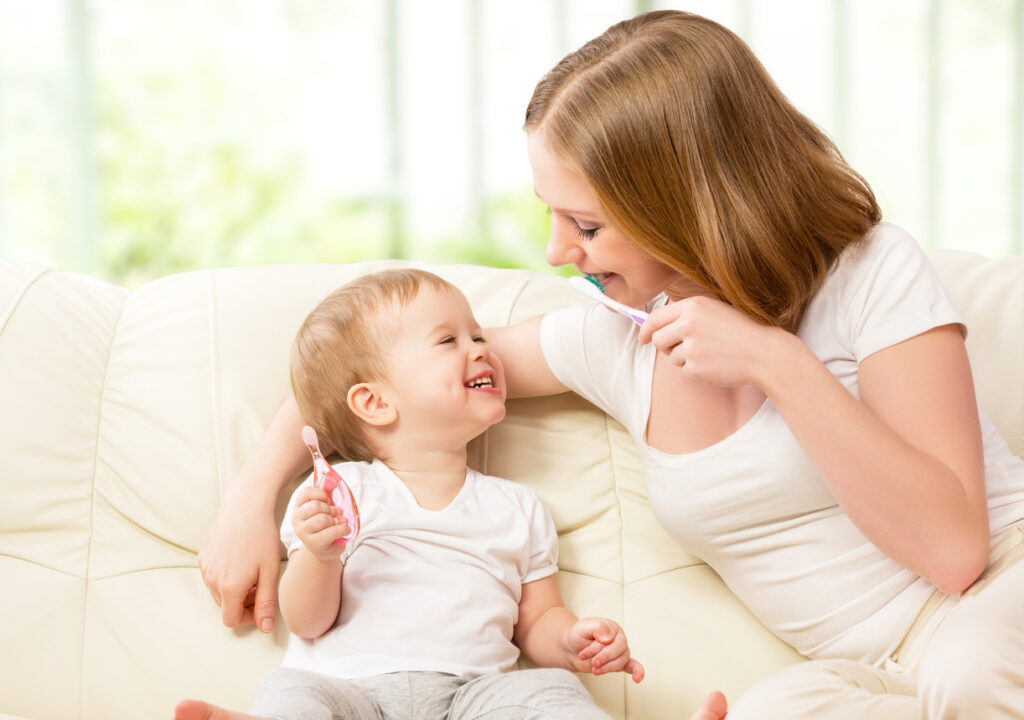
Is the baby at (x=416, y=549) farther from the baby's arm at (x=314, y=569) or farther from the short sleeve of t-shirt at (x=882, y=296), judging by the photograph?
the short sleeve of t-shirt at (x=882, y=296)

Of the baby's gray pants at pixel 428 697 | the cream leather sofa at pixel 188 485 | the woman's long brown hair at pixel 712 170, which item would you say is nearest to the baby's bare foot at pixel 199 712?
the baby's gray pants at pixel 428 697

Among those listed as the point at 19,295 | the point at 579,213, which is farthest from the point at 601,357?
the point at 19,295

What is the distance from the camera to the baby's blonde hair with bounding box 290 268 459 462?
1.36 m

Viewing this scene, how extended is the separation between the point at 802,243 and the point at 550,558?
55 centimetres

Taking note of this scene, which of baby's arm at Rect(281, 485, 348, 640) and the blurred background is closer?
baby's arm at Rect(281, 485, 348, 640)

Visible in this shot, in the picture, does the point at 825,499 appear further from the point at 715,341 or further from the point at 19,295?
the point at 19,295

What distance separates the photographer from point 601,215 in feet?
3.88

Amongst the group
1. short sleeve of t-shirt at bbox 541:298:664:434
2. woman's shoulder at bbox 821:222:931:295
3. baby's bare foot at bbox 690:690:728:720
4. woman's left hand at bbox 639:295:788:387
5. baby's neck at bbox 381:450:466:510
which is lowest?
baby's bare foot at bbox 690:690:728:720

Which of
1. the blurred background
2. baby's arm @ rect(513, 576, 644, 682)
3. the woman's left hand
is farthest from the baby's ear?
the blurred background

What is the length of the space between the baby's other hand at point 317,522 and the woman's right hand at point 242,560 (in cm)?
18

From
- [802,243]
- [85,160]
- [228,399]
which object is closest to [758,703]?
[802,243]

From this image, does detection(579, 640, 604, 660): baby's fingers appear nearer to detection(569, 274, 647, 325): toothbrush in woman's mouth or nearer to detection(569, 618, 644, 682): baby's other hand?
detection(569, 618, 644, 682): baby's other hand

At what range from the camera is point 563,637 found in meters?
1.26

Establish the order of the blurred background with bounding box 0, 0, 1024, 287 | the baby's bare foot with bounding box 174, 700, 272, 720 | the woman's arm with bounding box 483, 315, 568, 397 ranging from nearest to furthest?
1. the baby's bare foot with bounding box 174, 700, 272, 720
2. the woman's arm with bounding box 483, 315, 568, 397
3. the blurred background with bounding box 0, 0, 1024, 287
